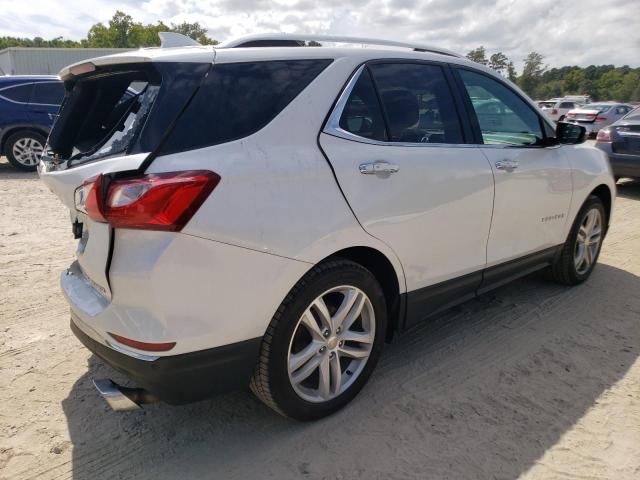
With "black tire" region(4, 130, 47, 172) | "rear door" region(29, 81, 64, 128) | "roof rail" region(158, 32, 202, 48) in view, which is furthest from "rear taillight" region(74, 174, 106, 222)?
"black tire" region(4, 130, 47, 172)

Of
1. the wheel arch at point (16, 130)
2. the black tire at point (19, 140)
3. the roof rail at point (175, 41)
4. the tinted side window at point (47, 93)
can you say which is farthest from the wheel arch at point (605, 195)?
the black tire at point (19, 140)

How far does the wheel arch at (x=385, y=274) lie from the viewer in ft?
8.36

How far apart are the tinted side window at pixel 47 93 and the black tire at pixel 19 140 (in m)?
0.63

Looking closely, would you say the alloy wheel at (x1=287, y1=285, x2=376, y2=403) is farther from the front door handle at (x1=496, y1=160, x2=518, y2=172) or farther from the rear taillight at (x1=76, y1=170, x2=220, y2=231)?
the front door handle at (x1=496, y1=160, x2=518, y2=172)

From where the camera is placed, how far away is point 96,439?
2.43 m

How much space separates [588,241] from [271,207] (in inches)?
133

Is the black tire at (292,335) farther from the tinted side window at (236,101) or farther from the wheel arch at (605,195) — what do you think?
the wheel arch at (605,195)

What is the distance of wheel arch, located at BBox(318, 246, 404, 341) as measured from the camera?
255 centimetres

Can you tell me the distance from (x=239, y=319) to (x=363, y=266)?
0.80 metres

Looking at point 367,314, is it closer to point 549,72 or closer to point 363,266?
point 363,266

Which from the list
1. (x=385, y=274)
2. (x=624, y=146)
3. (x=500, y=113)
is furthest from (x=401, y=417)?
(x=624, y=146)

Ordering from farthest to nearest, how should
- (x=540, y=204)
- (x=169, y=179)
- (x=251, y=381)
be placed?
(x=540, y=204) → (x=251, y=381) → (x=169, y=179)

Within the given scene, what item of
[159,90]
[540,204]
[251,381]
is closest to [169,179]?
[159,90]

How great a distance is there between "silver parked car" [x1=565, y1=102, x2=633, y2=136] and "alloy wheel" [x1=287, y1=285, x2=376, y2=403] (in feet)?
65.1
